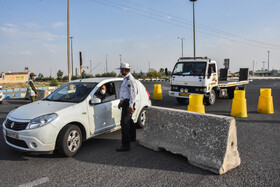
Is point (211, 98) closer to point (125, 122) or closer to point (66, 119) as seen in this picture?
point (125, 122)

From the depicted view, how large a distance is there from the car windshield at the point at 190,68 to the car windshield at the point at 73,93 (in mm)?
6712

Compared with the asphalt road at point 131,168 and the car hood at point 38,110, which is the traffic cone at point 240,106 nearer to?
the asphalt road at point 131,168

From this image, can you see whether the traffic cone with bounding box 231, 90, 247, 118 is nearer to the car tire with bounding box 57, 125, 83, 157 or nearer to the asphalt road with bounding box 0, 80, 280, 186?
the asphalt road with bounding box 0, 80, 280, 186

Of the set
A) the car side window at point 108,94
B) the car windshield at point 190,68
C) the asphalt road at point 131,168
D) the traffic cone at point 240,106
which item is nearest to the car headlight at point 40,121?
the asphalt road at point 131,168

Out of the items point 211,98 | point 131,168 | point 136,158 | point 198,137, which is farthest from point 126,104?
point 211,98

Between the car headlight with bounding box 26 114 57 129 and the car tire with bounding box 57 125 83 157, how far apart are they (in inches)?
12.7

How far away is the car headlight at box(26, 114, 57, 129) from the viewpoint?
13.6 feet

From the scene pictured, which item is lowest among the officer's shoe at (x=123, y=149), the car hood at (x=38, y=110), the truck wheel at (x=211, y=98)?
the officer's shoe at (x=123, y=149)

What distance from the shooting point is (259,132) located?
6.09m

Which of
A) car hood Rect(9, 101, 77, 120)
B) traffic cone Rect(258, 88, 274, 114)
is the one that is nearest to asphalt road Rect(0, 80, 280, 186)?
car hood Rect(9, 101, 77, 120)

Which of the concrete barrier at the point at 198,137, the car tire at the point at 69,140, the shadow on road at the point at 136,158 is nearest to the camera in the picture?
the concrete barrier at the point at 198,137

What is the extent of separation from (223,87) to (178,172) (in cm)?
959

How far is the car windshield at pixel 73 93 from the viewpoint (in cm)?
512

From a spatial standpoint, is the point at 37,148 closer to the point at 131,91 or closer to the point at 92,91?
the point at 92,91
